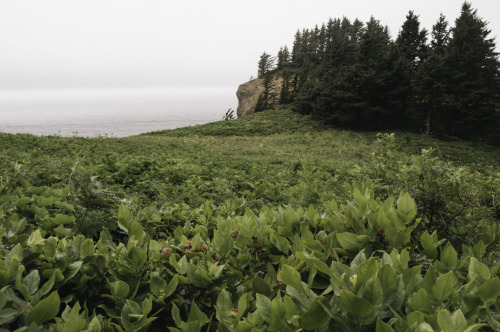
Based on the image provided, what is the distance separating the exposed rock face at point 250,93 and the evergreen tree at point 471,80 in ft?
96.5

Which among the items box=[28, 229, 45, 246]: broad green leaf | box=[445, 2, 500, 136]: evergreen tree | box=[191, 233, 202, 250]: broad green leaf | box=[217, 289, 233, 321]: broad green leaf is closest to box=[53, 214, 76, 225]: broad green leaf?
box=[28, 229, 45, 246]: broad green leaf

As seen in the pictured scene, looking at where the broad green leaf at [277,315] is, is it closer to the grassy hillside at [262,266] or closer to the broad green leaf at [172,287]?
the grassy hillside at [262,266]

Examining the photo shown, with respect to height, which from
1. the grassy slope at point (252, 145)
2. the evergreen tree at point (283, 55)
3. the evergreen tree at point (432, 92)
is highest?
the evergreen tree at point (283, 55)

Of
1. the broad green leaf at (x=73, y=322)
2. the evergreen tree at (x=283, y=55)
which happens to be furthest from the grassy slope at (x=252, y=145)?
the evergreen tree at (x=283, y=55)

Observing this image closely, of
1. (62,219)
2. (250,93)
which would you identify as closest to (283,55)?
(250,93)

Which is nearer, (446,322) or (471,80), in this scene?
(446,322)

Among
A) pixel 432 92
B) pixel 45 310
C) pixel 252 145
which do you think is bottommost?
pixel 252 145

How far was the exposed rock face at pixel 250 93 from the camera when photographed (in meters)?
51.3

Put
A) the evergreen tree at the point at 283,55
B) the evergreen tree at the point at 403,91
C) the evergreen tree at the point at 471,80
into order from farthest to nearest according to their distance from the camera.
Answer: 1. the evergreen tree at the point at 283,55
2. the evergreen tree at the point at 403,91
3. the evergreen tree at the point at 471,80

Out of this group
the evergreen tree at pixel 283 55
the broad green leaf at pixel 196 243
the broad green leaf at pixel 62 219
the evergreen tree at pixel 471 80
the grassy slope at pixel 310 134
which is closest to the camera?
the broad green leaf at pixel 196 243

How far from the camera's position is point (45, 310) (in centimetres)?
115

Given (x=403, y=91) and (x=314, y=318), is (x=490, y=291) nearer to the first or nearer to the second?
(x=314, y=318)

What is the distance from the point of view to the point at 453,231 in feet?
7.51

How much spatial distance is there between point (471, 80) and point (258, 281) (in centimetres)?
3221
